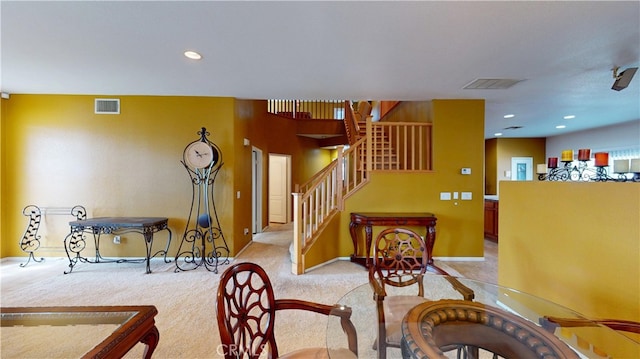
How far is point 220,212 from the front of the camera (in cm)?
426

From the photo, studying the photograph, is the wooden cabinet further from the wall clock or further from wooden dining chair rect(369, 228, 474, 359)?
the wall clock

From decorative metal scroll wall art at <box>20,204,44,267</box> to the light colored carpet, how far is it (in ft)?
0.60

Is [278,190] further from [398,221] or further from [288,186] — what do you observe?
[398,221]

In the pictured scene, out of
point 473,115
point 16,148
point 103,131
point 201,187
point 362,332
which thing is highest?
point 473,115

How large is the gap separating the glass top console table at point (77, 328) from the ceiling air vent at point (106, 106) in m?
3.55

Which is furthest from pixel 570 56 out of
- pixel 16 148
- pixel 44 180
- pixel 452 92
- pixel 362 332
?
pixel 16 148

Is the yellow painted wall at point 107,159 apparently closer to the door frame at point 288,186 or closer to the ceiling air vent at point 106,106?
the ceiling air vent at point 106,106

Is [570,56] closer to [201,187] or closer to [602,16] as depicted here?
[602,16]

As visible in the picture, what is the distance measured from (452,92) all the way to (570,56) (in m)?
1.39

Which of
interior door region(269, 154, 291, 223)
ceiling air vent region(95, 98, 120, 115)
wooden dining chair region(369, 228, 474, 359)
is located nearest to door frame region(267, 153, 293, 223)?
interior door region(269, 154, 291, 223)

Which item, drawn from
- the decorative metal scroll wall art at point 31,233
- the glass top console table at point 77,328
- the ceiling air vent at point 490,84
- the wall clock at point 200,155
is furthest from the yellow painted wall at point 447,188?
the decorative metal scroll wall art at point 31,233

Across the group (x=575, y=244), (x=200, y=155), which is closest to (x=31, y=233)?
(x=200, y=155)

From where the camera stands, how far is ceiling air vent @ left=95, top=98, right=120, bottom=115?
418cm

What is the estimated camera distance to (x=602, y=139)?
673 centimetres
